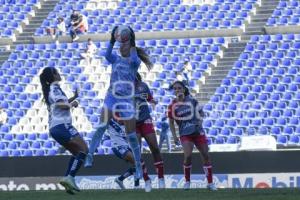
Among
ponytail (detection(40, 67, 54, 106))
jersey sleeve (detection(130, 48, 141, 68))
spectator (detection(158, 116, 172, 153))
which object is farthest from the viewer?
spectator (detection(158, 116, 172, 153))

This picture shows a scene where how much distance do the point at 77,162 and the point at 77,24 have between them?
21.3 m

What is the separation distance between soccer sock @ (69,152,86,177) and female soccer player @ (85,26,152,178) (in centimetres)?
11

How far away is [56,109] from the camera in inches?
541

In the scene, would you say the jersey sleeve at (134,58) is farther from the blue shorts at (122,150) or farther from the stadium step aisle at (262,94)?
the stadium step aisle at (262,94)

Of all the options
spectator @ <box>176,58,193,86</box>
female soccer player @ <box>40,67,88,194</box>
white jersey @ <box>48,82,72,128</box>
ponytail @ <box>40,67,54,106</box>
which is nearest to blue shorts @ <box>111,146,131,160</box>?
female soccer player @ <box>40,67,88,194</box>

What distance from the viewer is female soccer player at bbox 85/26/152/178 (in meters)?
13.9

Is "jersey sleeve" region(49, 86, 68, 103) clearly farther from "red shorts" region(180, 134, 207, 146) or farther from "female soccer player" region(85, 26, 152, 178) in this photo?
"red shorts" region(180, 134, 207, 146)

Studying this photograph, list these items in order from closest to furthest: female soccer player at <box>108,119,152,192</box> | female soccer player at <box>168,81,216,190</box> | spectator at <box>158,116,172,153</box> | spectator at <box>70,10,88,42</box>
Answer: female soccer player at <box>168,81,216,190</box> → female soccer player at <box>108,119,152,192</box> → spectator at <box>158,116,172,153</box> → spectator at <box>70,10,88,42</box>

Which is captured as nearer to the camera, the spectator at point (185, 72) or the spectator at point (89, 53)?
the spectator at point (185, 72)

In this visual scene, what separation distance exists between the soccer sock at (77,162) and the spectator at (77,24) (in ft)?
68.2

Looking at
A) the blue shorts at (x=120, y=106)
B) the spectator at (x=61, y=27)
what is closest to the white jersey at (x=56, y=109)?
the blue shorts at (x=120, y=106)

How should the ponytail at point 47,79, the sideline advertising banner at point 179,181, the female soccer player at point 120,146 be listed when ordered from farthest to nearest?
the sideline advertising banner at point 179,181, the female soccer player at point 120,146, the ponytail at point 47,79

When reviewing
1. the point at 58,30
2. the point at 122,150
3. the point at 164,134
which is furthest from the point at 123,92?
the point at 58,30

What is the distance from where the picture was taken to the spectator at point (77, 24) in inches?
1359
